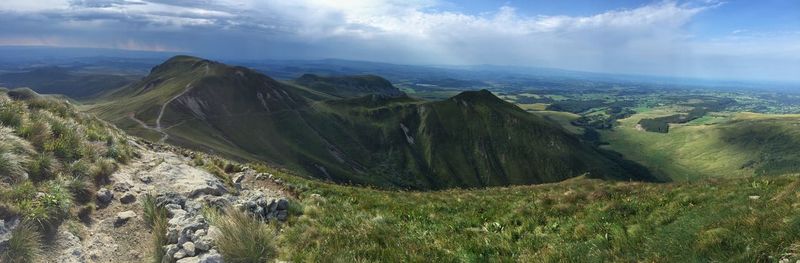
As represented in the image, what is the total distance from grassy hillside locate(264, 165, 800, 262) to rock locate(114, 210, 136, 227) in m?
4.62

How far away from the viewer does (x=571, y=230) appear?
45.2 feet

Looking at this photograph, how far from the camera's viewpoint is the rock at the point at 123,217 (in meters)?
12.4

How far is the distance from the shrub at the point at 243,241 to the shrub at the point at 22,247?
386cm

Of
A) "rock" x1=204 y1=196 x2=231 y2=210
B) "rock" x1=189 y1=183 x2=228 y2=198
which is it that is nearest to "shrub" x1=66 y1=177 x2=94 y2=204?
"rock" x1=189 y1=183 x2=228 y2=198

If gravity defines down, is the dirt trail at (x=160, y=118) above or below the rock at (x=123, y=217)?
below

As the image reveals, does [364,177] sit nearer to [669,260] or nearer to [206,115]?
[206,115]

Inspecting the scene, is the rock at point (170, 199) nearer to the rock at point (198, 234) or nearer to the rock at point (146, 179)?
the rock at point (146, 179)

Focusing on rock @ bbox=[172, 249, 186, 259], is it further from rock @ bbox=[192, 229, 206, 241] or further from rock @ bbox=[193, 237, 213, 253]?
rock @ bbox=[192, 229, 206, 241]

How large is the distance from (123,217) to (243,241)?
475 cm

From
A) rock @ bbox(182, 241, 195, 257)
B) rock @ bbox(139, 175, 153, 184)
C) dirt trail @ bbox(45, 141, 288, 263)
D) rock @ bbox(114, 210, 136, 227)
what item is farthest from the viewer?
rock @ bbox(139, 175, 153, 184)

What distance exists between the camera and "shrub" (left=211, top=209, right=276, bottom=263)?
1030 centimetres

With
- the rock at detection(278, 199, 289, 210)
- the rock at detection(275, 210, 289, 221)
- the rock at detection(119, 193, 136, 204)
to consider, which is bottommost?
the rock at detection(275, 210, 289, 221)

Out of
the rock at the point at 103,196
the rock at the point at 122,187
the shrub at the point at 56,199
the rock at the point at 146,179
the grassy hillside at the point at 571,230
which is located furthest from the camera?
the rock at the point at 146,179

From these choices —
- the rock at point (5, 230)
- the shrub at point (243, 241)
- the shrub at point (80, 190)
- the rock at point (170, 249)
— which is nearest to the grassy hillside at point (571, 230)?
the shrub at point (243, 241)
